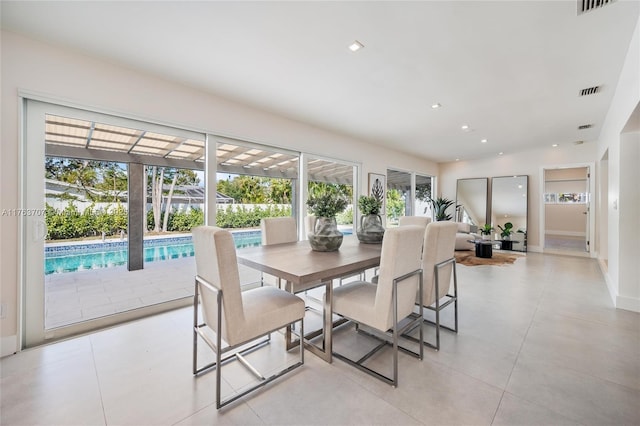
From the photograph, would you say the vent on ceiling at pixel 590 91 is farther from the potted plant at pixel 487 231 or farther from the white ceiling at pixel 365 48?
the potted plant at pixel 487 231

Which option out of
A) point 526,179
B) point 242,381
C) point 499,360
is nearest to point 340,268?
point 242,381

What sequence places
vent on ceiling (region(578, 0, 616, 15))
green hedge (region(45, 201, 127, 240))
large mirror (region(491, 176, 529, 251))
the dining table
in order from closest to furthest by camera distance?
1. the dining table
2. vent on ceiling (region(578, 0, 616, 15))
3. green hedge (region(45, 201, 127, 240))
4. large mirror (region(491, 176, 529, 251))

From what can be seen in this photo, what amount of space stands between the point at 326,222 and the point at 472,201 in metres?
6.89

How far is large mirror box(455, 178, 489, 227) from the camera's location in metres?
7.39

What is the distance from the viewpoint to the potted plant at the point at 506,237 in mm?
6559

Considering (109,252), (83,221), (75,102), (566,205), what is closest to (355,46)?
(75,102)

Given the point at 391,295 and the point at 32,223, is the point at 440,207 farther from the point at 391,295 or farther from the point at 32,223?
the point at 32,223

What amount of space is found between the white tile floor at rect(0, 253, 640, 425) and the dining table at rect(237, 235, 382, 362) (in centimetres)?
22

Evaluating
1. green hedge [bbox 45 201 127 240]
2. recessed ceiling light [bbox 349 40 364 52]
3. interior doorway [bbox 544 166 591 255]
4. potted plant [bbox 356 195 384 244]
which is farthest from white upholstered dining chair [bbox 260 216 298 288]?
interior doorway [bbox 544 166 591 255]

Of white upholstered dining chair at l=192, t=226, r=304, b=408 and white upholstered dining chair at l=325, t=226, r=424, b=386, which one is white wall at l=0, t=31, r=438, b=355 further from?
white upholstered dining chair at l=325, t=226, r=424, b=386

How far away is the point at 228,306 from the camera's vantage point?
4.86 ft

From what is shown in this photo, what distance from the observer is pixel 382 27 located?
2.00 m

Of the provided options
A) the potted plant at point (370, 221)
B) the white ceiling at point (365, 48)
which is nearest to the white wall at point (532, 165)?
the white ceiling at point (365, 48)

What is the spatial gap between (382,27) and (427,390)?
101 inches
